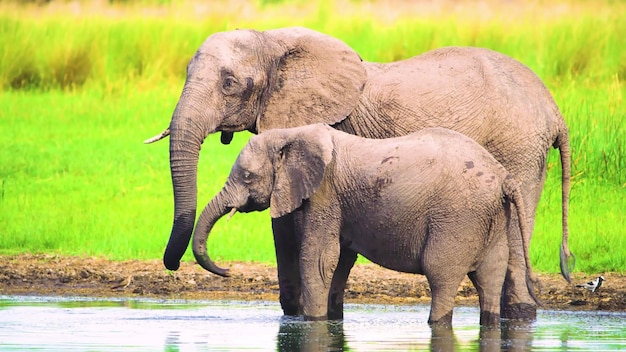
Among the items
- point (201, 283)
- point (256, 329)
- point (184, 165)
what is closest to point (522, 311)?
point (256, 329)

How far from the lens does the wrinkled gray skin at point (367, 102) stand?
425 inches

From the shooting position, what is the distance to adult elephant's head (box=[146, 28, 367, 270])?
1048 centimetres

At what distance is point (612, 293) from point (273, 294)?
8.14 feet

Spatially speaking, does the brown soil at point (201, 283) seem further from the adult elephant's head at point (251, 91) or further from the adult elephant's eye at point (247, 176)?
the adult elephant's eye at point (247, 176)

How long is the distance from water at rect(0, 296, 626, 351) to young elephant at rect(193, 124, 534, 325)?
13.6 inches

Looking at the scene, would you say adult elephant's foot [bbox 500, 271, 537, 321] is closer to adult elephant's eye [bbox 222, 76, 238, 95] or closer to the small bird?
the small bird

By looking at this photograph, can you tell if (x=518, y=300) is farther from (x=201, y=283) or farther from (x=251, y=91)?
(x=201, y=283)

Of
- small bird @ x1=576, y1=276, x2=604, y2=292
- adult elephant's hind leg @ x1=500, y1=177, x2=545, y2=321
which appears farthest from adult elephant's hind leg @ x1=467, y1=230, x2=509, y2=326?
small bird @ x1=576, y1=276, x2=604, y2=292

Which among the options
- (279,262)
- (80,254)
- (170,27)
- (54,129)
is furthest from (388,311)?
(170,27)

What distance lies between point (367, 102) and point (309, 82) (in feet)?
1.34

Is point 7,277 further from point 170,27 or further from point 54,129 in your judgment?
point 170,27

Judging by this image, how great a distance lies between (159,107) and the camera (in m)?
17.5

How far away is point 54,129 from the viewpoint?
663 inches

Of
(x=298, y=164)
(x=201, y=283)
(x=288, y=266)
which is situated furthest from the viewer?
(x=201, y=283)
